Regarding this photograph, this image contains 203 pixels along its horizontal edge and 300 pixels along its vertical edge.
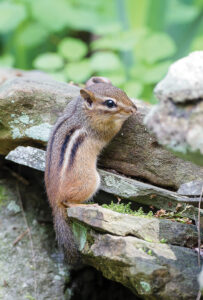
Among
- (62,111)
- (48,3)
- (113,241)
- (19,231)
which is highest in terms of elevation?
(48,3)

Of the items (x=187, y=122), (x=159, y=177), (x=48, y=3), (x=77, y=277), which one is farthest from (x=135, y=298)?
(x=48, y=3)

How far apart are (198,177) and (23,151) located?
1477mm

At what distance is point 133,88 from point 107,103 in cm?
166

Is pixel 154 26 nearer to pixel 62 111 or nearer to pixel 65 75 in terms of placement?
pixel 65 75

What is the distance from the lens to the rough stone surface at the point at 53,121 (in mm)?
4000

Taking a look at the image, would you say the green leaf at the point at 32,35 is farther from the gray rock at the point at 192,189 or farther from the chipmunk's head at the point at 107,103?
the gray rock at the point at 192,189

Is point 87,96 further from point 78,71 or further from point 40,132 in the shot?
point 78,71

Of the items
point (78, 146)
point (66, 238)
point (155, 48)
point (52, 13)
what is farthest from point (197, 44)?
point (66, 238)

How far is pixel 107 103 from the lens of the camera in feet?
13.0

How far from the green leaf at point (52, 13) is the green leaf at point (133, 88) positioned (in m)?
1.83

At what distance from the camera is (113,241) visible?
3.14m

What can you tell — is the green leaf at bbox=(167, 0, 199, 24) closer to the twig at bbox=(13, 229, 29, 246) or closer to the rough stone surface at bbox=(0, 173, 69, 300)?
the rough stone surface at bbox=(0, 173, 69, 300)

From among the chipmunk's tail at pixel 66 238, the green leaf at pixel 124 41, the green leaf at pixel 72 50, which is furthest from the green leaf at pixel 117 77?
the chipmunk's tail at pixel 66 238

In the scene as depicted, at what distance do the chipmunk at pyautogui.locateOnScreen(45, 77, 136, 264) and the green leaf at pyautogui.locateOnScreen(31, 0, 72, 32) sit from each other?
3.05 metres
